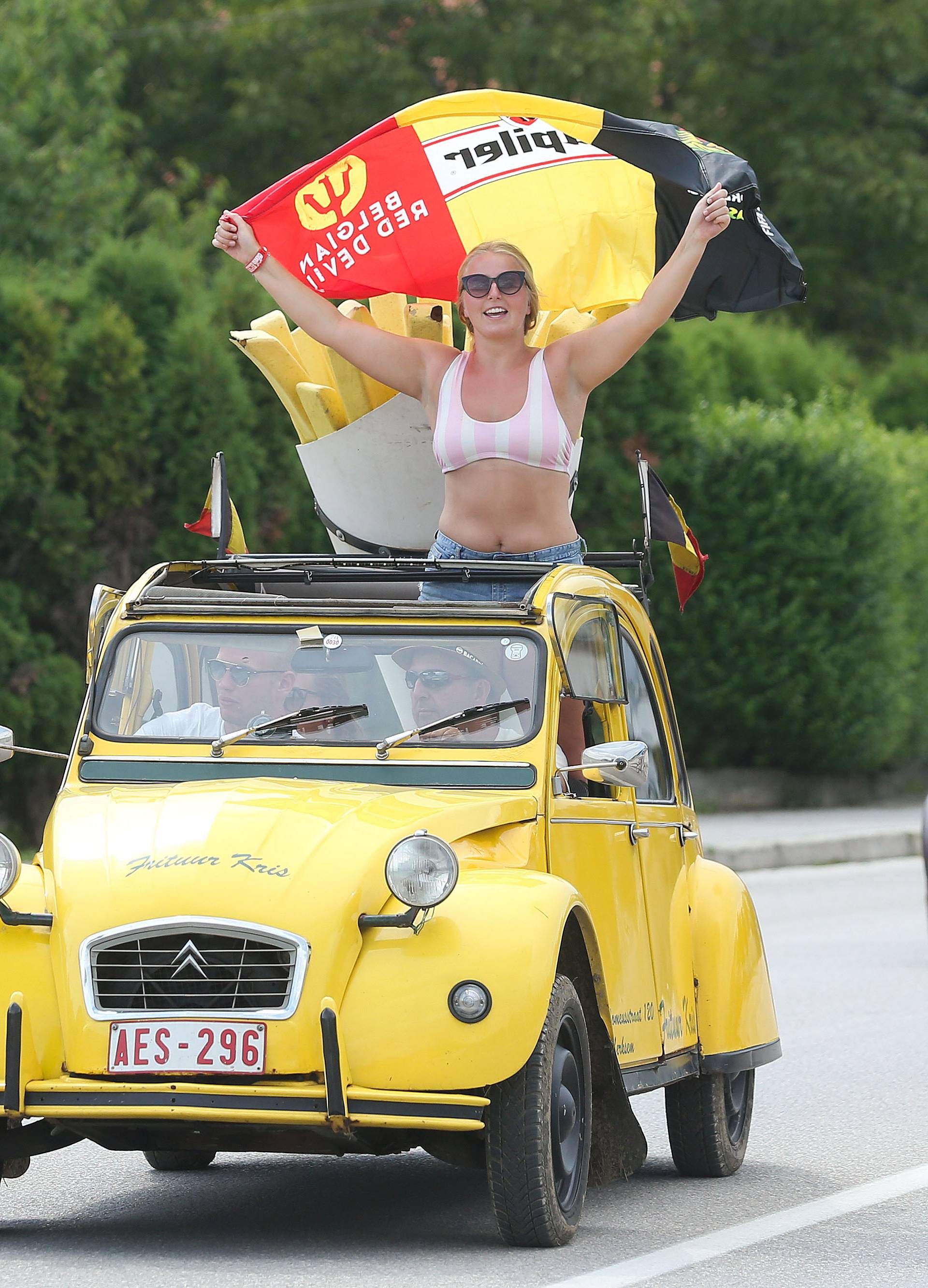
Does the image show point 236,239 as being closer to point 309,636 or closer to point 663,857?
point 309,636

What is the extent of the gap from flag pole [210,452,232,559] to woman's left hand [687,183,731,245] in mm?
1657

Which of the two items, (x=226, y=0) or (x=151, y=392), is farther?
(x=226, y=0)

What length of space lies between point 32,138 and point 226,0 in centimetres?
1450

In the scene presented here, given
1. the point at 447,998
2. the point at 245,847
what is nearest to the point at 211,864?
the point at 245,847

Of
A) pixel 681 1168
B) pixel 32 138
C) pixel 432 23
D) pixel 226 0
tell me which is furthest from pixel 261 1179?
pixel 226 0

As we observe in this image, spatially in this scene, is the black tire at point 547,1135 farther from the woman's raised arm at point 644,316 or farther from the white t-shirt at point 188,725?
the woman's raised arm at point 644,316

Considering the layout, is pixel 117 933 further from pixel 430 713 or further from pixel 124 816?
pixel 430 713

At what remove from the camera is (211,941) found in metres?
5.21

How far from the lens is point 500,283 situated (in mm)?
6758

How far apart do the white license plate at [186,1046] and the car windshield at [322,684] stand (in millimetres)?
1080

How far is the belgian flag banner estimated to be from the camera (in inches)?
304

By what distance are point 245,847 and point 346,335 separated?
2.37 m

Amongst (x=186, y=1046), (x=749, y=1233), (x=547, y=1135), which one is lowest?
(x=749, y=1233)

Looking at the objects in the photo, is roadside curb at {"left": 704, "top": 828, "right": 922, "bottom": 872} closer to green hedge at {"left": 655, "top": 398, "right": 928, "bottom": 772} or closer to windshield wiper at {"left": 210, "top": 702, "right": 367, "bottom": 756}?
green hedge at {"left": 655, "top": 398, "right": 928, "bottom": 772}
